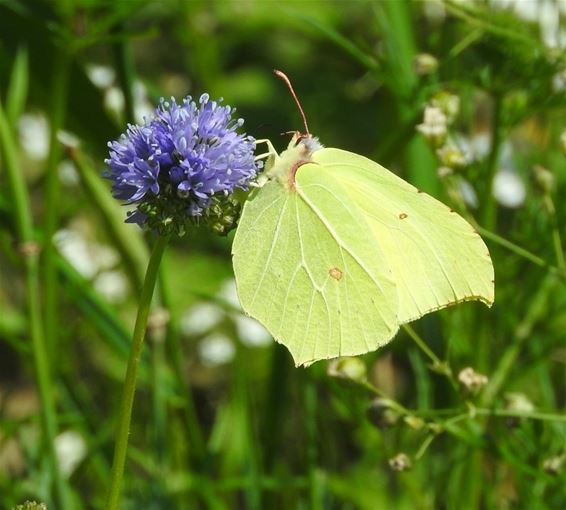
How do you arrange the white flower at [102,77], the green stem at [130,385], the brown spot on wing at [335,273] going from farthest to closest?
1. the white flower at [102,77]
2. the brown spot on wing at [335,273]
3. the green stem at [130,385]

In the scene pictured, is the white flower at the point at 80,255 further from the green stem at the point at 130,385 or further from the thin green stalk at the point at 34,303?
the green stem at the point at 130,385

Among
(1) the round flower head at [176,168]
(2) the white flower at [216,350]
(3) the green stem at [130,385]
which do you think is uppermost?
(1) the round flower head at [176,168]

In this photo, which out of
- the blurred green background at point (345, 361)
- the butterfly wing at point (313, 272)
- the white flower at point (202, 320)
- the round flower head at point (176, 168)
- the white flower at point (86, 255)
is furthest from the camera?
the white flower at point (86, 255)

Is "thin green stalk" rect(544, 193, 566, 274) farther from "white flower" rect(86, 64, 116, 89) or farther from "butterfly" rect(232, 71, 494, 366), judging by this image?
"white flower" rect(86, 64, 116, 89)

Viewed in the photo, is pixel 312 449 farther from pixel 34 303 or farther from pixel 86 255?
pixel 86 255

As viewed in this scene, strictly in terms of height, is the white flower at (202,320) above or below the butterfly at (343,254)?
below

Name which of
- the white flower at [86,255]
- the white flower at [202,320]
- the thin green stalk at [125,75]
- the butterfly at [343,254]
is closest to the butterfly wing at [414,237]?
the butterfly at [343,254]

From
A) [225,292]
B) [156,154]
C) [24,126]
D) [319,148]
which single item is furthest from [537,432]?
[24,126]

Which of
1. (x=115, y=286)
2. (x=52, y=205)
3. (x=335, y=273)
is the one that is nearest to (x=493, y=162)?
(x=335, y=273)
